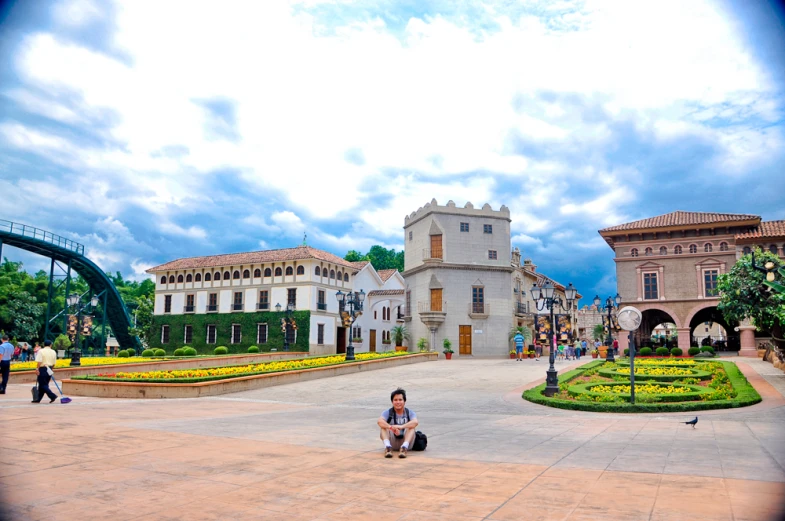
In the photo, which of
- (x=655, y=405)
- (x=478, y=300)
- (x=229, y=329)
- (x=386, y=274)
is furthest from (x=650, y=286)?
(x=229, y=329)

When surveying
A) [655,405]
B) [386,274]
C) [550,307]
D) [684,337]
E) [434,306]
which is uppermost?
[386,274]

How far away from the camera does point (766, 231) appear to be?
131 feet

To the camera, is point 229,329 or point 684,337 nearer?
point 684,337

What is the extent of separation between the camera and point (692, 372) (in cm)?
2164

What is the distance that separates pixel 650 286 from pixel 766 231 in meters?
8.46

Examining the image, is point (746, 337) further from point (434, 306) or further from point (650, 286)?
point (434, 306)

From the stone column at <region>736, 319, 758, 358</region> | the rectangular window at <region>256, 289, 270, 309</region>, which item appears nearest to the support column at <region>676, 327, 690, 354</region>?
the stone column at <region>736, 319, 758, 358</region>

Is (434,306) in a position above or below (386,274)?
below

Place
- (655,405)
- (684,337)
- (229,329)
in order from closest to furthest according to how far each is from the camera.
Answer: (655,405) < (684,337) < (229,329)

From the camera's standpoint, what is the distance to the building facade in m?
40.2

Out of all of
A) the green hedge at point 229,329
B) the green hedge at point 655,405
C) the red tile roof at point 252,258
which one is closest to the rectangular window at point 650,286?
the red tile roof at point 252,258

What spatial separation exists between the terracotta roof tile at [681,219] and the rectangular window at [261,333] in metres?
29.8

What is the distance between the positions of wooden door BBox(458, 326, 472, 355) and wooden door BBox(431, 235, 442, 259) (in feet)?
19.2

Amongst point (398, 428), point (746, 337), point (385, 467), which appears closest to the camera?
point (385, 467)
